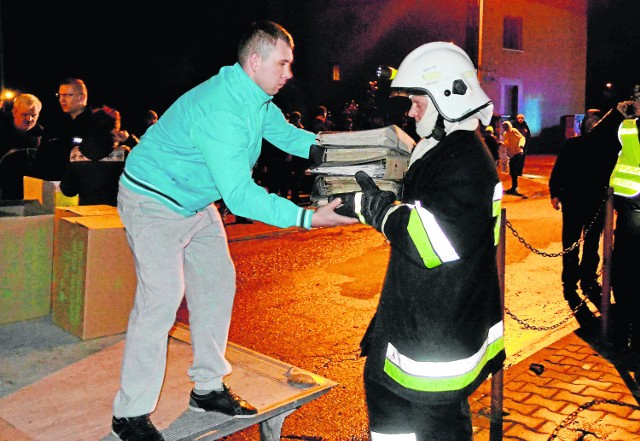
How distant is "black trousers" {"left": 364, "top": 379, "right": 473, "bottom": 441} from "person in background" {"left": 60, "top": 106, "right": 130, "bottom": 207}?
11.7ft

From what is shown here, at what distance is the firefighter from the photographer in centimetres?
230

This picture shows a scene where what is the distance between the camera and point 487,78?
103 feet

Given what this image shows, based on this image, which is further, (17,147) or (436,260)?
(17,147)

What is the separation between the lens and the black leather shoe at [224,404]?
3150mm

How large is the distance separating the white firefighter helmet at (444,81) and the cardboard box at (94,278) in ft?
7.70

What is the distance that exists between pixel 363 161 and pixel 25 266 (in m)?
2.85

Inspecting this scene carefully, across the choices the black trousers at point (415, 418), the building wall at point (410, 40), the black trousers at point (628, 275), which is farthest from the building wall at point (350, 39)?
the black trousers at point (415, 418)

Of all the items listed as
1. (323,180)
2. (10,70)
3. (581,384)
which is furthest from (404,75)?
(10,70)

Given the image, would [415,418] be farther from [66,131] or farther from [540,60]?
[540,60]

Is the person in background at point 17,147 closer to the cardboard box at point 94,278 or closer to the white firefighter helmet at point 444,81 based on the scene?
the cardboard box at point 94,278

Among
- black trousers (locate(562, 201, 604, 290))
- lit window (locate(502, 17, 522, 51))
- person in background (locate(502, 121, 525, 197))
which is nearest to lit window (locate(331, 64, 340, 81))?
lit window (locate(502, 17, 522, 51))

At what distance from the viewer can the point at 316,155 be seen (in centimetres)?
306

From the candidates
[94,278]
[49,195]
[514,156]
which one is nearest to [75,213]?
[94,278]

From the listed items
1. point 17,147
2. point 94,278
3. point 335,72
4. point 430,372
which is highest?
point 335,72
